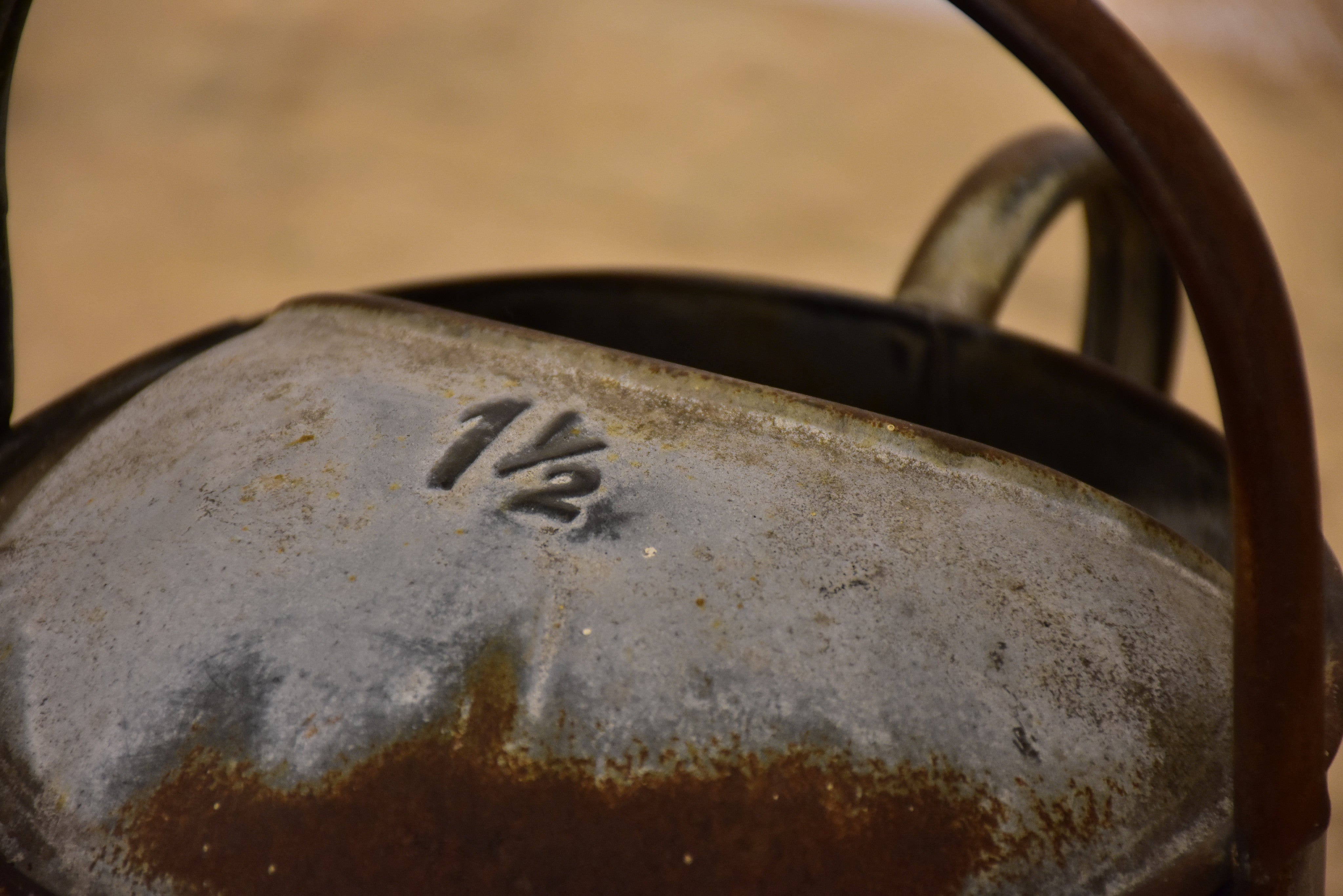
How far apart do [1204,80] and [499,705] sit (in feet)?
18.4

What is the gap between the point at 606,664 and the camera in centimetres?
56

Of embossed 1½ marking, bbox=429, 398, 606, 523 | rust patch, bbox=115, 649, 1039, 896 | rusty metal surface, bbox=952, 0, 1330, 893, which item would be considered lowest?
rust patch, bbox=115, 649, 1039, 896

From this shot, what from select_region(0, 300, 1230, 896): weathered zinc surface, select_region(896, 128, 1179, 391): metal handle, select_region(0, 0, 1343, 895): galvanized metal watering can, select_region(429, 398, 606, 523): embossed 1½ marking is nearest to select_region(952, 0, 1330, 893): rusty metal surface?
select_region(0, 0, 1343, 895): galvanized metal watering can

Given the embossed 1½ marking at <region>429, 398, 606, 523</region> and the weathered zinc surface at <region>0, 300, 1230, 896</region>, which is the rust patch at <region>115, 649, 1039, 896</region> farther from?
the embossed 1½ marking at <region>429, 398, 606, 523</region>

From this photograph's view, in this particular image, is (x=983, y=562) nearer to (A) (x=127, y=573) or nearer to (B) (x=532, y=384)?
(B) (x=532, y=384)

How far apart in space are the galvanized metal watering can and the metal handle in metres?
0.64

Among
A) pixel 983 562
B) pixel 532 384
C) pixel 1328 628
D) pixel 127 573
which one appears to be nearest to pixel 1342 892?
pixel 1328 628

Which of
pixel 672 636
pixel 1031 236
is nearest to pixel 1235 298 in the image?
pixel 672 636

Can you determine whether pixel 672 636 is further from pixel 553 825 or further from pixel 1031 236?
pixel 1031 236

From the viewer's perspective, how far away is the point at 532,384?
2.23 ft

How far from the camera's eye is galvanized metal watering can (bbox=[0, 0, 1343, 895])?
1.64ft

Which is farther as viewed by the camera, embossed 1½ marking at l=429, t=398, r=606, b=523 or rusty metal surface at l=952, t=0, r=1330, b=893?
embossed 1½ marking at l=429, t=398, r=606, b=523

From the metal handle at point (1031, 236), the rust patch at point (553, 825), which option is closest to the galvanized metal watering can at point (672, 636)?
the rust patch at point (553, 825)

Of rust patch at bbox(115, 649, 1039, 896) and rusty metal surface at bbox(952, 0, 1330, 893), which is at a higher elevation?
rusty metal surface at bbox(952, 0, 1330, 893)
